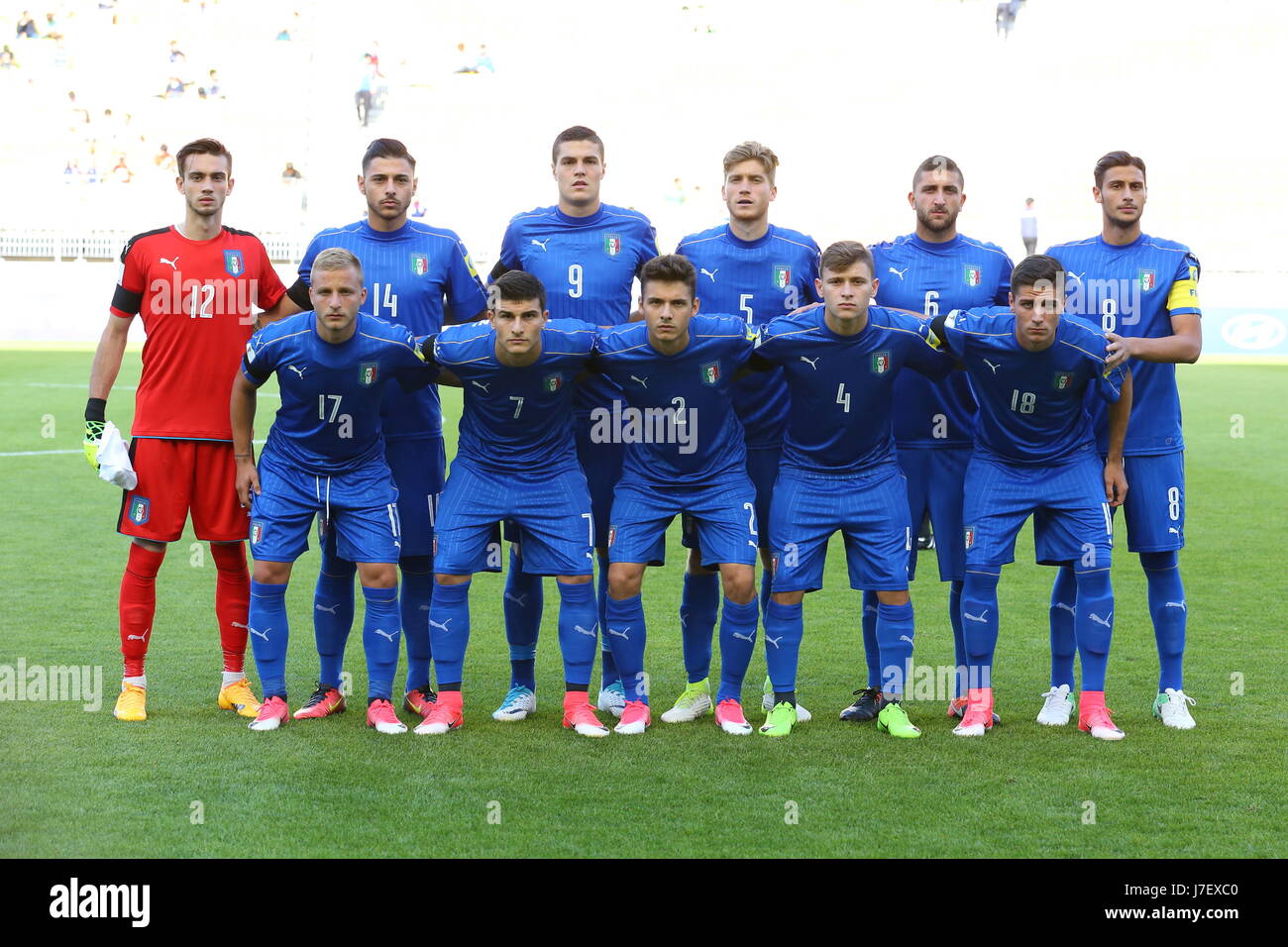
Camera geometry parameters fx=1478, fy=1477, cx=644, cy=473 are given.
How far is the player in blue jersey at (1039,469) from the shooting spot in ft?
17.0

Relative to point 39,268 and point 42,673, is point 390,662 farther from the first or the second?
point 39,268

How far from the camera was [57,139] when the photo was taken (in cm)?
3228

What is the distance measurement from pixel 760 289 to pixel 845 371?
A: 0.59 m

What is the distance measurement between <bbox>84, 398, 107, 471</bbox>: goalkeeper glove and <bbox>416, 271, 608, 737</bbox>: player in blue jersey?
1267 millimetres

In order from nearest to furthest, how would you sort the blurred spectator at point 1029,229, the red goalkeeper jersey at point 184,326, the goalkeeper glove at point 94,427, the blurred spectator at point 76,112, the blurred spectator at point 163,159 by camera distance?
the goalkeeper glove at point 94,427 → the red goalkeeper jersey at point 184,326 → the blurred spectator at point 1029,229 → the blurred spectator at point 163,159 → the blurred spectator at point 76,112

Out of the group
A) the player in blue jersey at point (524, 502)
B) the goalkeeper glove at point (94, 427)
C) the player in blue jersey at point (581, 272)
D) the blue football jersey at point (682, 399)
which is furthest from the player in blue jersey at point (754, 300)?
the goalkeeper glove at point (94, 427)

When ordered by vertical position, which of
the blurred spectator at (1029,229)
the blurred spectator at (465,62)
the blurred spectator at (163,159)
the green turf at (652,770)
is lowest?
the green turf at (652,770)

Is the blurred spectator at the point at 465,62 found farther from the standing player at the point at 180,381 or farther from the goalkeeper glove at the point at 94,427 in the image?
the goalkeeper glove at the point at 94,427

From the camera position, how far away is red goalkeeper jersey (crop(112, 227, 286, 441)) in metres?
5.49

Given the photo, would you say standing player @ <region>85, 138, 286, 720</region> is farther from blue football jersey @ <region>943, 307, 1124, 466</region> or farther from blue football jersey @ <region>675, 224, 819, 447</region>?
blue football jersey @ <region>943, 307, 1124, 466</region>

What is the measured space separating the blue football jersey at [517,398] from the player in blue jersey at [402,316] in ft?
0.85

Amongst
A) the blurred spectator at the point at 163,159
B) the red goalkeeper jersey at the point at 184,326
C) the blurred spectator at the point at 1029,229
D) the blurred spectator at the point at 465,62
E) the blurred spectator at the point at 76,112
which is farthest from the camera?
the blurred spectator at the point at 465,62

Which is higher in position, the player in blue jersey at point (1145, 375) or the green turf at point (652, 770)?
the player in blue jersey at point (1145, 375)

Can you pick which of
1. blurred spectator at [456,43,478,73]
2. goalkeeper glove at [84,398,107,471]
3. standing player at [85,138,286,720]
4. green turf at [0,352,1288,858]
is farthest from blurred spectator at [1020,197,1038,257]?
goalkeeper glove at [84,398,107,471]
